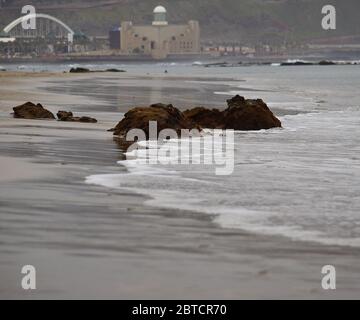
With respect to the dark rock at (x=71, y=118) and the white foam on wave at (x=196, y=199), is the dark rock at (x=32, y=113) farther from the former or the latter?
the white foam on wave at (x=196, y=199)

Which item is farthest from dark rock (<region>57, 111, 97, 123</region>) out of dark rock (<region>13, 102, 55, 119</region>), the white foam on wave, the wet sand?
the wet sand

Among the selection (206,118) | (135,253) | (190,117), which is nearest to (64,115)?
(190,117)

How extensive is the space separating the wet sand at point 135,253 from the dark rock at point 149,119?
22.3 feet

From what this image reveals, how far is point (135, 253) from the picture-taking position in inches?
313

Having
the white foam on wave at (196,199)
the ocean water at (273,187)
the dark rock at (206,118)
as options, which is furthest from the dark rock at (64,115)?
the white foam on wave at (196,199)

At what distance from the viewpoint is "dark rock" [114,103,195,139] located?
18656 mm

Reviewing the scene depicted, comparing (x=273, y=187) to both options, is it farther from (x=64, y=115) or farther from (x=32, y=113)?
(x=32, y=113)

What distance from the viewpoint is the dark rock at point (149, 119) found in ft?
61.2

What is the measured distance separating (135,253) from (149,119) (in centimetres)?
1089

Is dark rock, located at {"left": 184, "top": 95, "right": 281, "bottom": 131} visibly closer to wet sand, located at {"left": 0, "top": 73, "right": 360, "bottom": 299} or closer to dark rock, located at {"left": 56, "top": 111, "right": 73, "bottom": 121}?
dark rock, located at {"left": 56, "top": 111, "right": 73, "bottom": 121}

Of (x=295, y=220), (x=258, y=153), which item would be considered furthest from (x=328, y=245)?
(x=258, y=153)

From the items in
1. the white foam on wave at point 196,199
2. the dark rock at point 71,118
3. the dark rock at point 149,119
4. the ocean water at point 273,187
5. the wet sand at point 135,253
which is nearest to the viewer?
the wet sand at point 135,253
